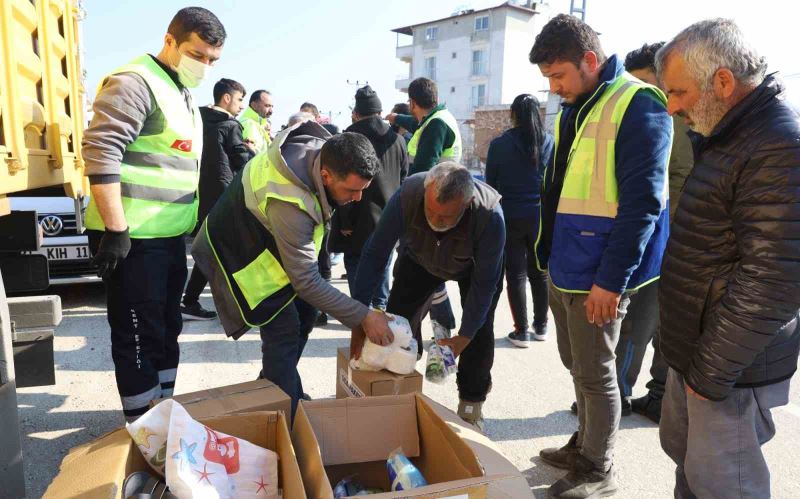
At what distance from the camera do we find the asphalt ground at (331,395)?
2635 millimetres

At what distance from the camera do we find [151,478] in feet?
4.72

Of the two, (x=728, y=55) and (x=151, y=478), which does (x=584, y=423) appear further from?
(x=151, y=478)

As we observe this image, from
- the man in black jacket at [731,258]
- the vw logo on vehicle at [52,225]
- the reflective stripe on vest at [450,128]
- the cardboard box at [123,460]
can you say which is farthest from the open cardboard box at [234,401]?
the vw logo on vehicle at [52,225]

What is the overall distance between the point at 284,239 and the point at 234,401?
67 centimetres

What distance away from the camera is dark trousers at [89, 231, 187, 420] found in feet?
8.04

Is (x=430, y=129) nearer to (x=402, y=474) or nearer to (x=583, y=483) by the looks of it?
(x=583, y=483)

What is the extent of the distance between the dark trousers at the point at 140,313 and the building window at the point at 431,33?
52929 mm

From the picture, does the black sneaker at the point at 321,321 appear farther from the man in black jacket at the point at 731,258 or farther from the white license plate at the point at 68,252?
the man in black jacket at the point at 731,258

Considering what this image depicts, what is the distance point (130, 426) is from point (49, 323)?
4.41 feet

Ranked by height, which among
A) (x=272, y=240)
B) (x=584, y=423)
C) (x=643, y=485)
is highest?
(x=272, y=240)

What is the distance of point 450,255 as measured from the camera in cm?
267

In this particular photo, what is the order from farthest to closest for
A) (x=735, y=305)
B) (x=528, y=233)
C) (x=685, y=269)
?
(x=528, y=233)
(x=685, y=269)
(x=735, y=305)

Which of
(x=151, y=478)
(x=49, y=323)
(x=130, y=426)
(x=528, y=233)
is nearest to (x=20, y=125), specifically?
(x=49, y=323)

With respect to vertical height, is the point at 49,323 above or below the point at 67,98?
below
